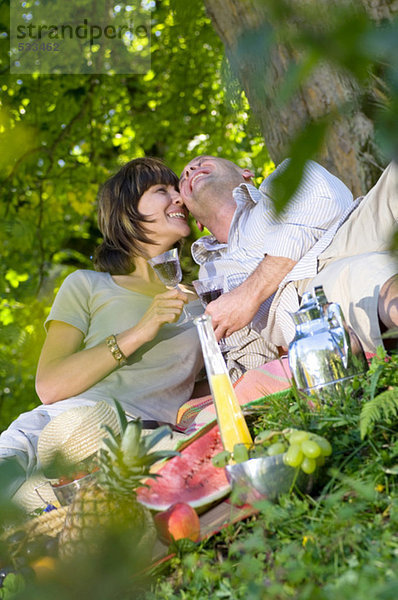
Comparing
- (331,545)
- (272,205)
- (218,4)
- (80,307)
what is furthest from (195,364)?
(272,205)

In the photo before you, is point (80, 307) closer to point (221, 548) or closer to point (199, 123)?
point (221, 548)

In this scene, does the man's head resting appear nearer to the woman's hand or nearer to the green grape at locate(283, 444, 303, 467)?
the woman's hand

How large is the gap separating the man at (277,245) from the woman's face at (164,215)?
81mm

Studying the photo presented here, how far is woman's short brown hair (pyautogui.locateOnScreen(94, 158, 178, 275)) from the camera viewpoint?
4016 mm

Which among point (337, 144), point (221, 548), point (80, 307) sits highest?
point (337, 144)

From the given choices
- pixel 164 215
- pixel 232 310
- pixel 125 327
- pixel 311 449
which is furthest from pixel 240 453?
pixel 164 215

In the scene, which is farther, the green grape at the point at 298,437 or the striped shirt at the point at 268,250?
the striped shirt at the point at 268,250

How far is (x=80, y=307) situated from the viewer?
3.77m

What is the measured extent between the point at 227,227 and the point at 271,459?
2.66 meters

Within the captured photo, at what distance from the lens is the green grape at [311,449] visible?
1.58 m

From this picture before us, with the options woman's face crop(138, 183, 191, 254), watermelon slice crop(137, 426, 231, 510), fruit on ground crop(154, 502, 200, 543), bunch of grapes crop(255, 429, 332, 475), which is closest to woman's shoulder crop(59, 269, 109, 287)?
woman's face crop(138, 183, 191, 254)

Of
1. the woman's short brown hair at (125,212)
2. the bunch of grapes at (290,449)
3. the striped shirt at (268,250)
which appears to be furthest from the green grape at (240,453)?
the woman's short brown hair at (125,212)

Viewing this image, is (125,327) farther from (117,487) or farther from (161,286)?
(117,487)

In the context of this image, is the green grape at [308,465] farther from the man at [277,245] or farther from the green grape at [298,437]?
the man at [277,245]
